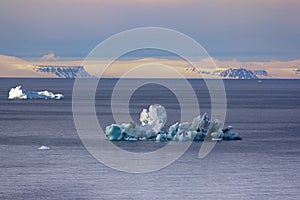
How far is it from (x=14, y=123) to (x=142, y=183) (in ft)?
144

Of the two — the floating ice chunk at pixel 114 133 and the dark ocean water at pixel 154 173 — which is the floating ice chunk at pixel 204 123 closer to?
the dark ocean water at pixel 154 173

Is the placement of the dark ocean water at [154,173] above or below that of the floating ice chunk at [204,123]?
below

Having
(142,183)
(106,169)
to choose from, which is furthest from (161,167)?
(142,183)

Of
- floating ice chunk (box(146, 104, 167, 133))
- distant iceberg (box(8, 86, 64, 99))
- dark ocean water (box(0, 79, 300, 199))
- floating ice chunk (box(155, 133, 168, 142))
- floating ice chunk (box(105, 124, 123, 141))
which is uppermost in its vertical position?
distant iceberg (box(8, 86, 64, 99))

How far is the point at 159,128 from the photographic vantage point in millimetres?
60500

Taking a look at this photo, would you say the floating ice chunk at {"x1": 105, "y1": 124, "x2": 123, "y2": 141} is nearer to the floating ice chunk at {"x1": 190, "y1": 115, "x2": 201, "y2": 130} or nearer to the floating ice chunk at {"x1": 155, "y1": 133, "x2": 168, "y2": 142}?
the floating ice chunk at {"x1": 155, "y1": 133, "x2": 168, "y2": 142}

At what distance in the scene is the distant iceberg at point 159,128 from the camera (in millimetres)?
58906

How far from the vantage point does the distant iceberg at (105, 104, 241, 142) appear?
58906 mm

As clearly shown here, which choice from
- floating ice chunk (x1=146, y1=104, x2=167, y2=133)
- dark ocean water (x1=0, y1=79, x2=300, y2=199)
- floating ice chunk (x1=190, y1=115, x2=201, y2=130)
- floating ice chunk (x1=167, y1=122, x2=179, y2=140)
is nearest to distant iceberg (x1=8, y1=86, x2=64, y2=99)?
dark ocean water (x1=0, y1=79, x2=300, y2=199)

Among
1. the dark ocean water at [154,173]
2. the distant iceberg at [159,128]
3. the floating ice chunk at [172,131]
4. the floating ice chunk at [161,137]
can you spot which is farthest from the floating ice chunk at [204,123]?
the floating ice chunk at [161,137]

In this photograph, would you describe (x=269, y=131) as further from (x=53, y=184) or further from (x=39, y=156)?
(x=53, y=184)

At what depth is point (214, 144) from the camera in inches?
2299

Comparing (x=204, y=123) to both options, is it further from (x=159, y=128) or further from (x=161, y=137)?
(x=159, y=128)

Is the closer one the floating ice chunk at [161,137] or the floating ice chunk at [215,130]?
the floating ice chunk at [215,130]
